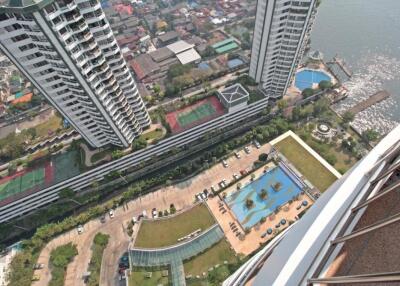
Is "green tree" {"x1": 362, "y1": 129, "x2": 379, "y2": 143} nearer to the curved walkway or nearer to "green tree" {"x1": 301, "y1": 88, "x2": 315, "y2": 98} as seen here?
"green tree" {"x1": 301, "y1": 88, "x2": 315, "y2": 98}

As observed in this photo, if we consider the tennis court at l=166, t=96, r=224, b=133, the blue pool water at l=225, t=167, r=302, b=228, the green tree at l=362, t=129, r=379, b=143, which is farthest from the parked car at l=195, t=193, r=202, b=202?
the green tree at l=362, t=129, r=379, b=143

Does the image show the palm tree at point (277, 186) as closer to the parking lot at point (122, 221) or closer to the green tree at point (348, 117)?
the parking lot at point (122, 221)

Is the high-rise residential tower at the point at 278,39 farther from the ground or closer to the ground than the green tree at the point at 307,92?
farther from the ground

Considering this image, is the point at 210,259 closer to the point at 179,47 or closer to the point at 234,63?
the point at 234,63

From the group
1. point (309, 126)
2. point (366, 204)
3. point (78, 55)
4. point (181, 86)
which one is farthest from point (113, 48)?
point (309, 126)

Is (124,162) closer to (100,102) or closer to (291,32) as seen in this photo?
(100,102)

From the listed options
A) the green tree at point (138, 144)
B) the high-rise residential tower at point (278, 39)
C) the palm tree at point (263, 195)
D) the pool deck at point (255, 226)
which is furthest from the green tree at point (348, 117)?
the green tree at point (138, 144)
